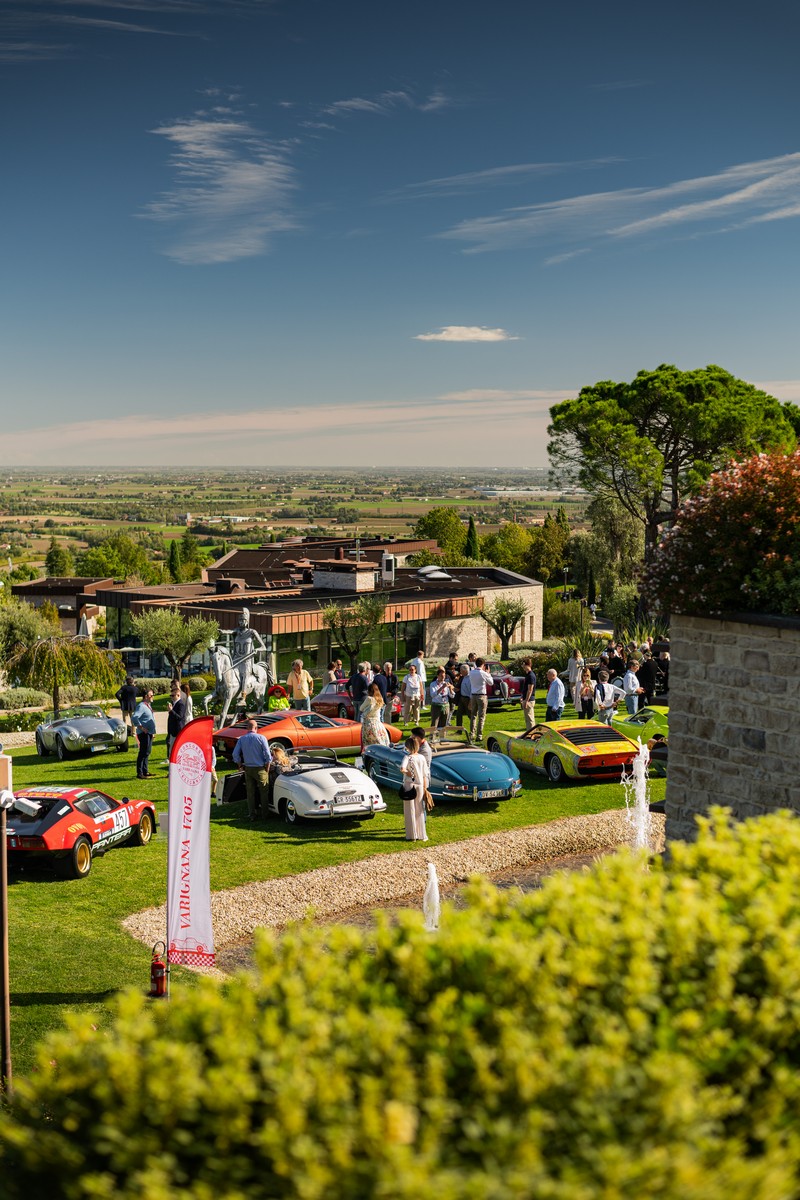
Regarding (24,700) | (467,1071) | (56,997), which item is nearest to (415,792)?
(56,997)

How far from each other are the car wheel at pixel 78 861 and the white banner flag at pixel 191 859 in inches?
152

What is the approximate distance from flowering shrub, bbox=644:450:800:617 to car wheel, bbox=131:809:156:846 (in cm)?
847

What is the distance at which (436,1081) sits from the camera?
3.24 m

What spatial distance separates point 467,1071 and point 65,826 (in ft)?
36.4

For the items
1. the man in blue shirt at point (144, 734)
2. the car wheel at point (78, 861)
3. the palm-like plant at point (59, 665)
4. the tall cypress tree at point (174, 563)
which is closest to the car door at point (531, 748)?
the man in blue shirt at point (144, 734)

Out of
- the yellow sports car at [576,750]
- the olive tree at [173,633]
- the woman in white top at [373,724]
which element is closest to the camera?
the woman in white top at [373,724]

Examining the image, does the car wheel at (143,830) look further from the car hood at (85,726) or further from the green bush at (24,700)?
the green bush at (24,700)

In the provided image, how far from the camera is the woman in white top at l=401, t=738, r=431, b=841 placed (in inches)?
582

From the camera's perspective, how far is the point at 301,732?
773 inches

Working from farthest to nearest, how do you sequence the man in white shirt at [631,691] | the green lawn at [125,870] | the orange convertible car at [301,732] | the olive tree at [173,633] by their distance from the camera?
the olive tree at [173,633] < the man in white shirt at [631,691] < the orange convertible car at [301,732] < the green lawn at [125,870]

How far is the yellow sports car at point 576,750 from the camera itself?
18641 millimetres

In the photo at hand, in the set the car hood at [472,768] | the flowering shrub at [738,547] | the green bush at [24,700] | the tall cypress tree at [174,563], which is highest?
the flowering shrub at [738,547]

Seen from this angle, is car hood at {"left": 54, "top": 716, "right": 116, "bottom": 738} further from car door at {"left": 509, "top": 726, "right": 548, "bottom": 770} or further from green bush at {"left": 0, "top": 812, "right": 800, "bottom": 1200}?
green bush at {"left": 0, "top": 812, "right": 800, "bottom": 1200}

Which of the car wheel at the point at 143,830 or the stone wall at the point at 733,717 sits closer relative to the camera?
the stone wall at the point at 733,717
